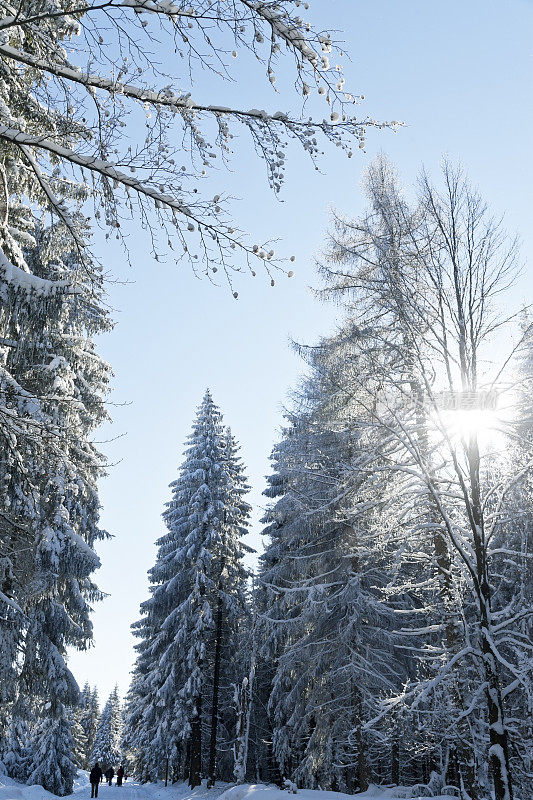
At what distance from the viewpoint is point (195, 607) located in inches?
891

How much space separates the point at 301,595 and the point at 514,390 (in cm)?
942

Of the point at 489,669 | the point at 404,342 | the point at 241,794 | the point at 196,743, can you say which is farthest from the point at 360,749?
the point at 196,743

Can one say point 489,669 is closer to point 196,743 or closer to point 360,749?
point 360,749

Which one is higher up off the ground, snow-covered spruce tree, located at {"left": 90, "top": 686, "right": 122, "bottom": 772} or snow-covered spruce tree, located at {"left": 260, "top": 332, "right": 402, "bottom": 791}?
snow-covered spruce tree, located at {"left": 260, "top": 332, "right": 402, "bottom": 791}

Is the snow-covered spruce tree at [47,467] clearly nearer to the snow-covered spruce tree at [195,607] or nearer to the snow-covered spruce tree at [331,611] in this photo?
the snow-covered spruce tree at [331,611]

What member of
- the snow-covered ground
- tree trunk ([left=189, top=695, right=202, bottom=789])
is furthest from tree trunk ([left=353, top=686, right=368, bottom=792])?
tree trunk ([left=189, top=695, right=202, bottom=789])

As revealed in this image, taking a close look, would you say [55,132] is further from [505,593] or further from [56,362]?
[505,593]

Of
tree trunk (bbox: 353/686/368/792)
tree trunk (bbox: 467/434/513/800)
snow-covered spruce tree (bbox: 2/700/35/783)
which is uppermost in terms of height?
tree trunk (bbox: 467/434/513/800)

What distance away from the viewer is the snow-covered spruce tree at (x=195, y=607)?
22047 mm

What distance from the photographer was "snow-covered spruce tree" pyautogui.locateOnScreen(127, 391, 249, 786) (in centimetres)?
2205

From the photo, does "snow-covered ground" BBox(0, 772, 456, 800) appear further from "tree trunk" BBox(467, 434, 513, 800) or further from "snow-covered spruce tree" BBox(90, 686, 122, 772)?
"snow-covered spruce tree" BBox(90, 686, 122, 772)

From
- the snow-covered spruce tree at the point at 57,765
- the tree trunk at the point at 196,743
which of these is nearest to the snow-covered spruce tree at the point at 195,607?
the tree trunk at the point at 196,743

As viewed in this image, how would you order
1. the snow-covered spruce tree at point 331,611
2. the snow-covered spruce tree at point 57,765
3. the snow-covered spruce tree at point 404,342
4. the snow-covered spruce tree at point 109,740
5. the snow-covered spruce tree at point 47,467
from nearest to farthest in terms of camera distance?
the snow-covered spruce tree at point 47,467 → the snow-covered spruce tree at point 404,342 → the snow-covered spruce tree at point 331,611 → the snow-covered spruce tree at point 57,765 → the snow-covered spruce tree at point 109,740

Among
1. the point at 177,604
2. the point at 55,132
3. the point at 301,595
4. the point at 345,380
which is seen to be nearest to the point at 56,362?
the point at 345,380
